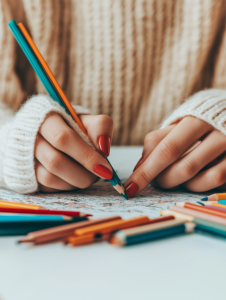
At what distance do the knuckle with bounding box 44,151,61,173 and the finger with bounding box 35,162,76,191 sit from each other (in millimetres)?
16

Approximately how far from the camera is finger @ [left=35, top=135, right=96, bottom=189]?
35cm

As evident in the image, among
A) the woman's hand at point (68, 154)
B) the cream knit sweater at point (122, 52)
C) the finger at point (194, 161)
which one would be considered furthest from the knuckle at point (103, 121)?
the cream knit sweater at point (122, 52)

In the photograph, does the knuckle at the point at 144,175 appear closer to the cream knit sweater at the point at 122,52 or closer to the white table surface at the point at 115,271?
the white table surface at the point at 115,271

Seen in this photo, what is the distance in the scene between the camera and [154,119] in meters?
0.82

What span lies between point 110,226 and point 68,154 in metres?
0.16

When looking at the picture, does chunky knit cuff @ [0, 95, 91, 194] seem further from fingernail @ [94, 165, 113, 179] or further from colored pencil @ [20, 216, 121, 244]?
colored pencil @ [20, 216, 121, 244]

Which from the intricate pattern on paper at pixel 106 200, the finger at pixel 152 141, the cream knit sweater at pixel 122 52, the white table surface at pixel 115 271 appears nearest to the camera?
the white table surface at pixel 115 271

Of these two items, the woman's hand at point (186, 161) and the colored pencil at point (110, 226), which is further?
the woman's hand at point (186, 161)

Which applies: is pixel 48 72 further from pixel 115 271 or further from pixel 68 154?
pixel 115 271

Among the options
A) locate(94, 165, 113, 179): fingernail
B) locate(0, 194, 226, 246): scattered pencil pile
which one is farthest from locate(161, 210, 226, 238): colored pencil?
locate(94, 165, 113, 179): fingernail

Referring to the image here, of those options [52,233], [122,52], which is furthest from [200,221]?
[122,52]

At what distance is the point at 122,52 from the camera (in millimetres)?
749

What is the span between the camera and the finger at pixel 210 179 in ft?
1.26

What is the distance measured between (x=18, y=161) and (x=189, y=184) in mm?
250
